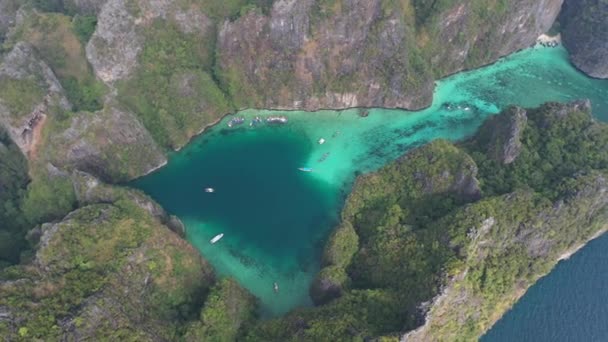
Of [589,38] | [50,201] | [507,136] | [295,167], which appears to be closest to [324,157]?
[295,167]

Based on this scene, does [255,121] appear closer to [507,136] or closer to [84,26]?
[84,26]

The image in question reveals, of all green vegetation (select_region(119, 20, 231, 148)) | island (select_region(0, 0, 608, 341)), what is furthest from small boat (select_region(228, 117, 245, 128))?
green vegetation (select_region(119, 20, 231, 148))

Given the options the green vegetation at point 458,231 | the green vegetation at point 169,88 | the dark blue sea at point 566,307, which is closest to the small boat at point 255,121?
the green vegetation at point 169,88

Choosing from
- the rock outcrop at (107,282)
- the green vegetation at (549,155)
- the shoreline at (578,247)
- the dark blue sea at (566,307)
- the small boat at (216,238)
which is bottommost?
the dark blue sea at (566,307)

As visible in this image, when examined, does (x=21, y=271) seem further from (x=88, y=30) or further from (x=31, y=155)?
(x=88, y=30)

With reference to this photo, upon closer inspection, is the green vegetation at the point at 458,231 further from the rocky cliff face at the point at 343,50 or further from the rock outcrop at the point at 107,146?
the rock outcrop at the point at 107,146

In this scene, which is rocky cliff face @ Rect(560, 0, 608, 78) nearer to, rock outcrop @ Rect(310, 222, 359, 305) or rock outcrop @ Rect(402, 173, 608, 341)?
rock outcrop @ Rect(402, 173, 608, 341)

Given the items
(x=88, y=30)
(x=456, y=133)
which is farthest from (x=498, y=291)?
(x=88, y=30)
